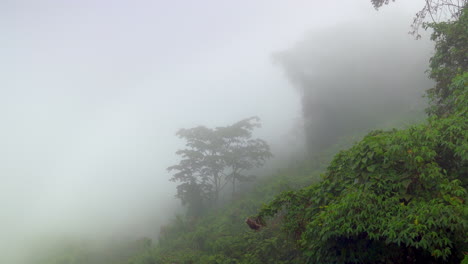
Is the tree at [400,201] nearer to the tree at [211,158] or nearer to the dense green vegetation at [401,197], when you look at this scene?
the dense green vegetation at [401,197]

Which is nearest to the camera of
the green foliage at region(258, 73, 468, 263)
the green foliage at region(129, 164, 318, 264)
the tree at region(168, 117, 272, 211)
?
the green foliage at region(258, 73, 468, 263)

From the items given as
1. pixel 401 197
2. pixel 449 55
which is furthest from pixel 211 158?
pixel 401 197

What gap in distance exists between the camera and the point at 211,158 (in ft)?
72.8

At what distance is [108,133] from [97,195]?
25.1 meters

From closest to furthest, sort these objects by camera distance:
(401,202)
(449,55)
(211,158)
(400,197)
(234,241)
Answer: (400,197) < (401,202) < (449,55) < (234,241) < (211,158)

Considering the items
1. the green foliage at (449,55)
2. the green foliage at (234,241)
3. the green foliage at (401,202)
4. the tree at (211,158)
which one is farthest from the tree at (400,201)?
the tree at (211,158)

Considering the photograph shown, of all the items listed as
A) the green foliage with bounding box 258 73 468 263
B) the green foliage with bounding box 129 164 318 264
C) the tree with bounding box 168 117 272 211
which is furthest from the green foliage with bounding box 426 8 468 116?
the tree with bounding box 168 117 272 211

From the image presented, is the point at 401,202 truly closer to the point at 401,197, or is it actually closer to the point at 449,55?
the point at 401,197

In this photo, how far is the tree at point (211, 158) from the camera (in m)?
21.1

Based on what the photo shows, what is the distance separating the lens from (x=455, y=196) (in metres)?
4.18

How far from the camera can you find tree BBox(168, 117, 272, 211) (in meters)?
21.1

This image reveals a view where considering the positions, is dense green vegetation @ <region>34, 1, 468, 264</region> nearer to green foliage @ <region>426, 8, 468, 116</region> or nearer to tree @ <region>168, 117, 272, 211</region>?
green foliage @ <region>426, 8, 468, 116</region>

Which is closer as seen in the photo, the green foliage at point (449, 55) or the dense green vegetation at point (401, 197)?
the dense green vegetation at point (401, 197)

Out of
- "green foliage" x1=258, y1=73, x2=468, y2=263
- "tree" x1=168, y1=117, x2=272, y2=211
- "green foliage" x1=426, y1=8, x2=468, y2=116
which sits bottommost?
"green foliage" x1=258, y1=73, x2=468, y2=263
